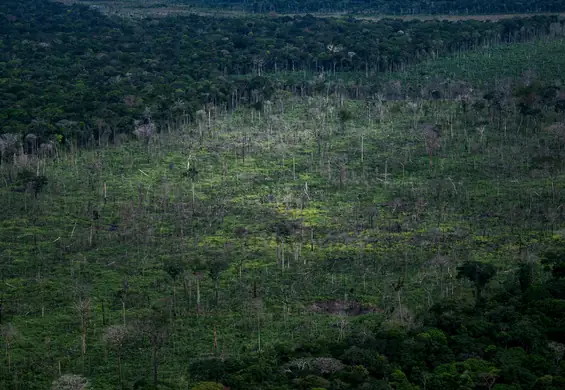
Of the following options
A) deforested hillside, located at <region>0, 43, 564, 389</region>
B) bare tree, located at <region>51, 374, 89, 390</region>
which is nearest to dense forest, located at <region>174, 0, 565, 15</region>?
deforested hillside, located at <region>0, 43, 564, 389</region>

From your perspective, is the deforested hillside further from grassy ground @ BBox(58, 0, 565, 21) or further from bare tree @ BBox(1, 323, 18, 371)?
grassy ground @ BBox(58, 0, 565, 21)

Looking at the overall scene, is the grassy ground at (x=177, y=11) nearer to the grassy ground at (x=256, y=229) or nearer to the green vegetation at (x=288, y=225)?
the green vegetation at (x=288, y=225)

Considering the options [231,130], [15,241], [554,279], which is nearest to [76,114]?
[231,130]

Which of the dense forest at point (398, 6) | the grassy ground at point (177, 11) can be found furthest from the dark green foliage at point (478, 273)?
the dense forest at point (398, 6)

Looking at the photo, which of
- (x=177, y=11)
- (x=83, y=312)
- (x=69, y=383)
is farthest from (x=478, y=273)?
(x=177, y=11)

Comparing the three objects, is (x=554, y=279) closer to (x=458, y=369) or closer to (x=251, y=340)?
(x=458, y=369)

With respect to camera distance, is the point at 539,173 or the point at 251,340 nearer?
the point at 251,340
